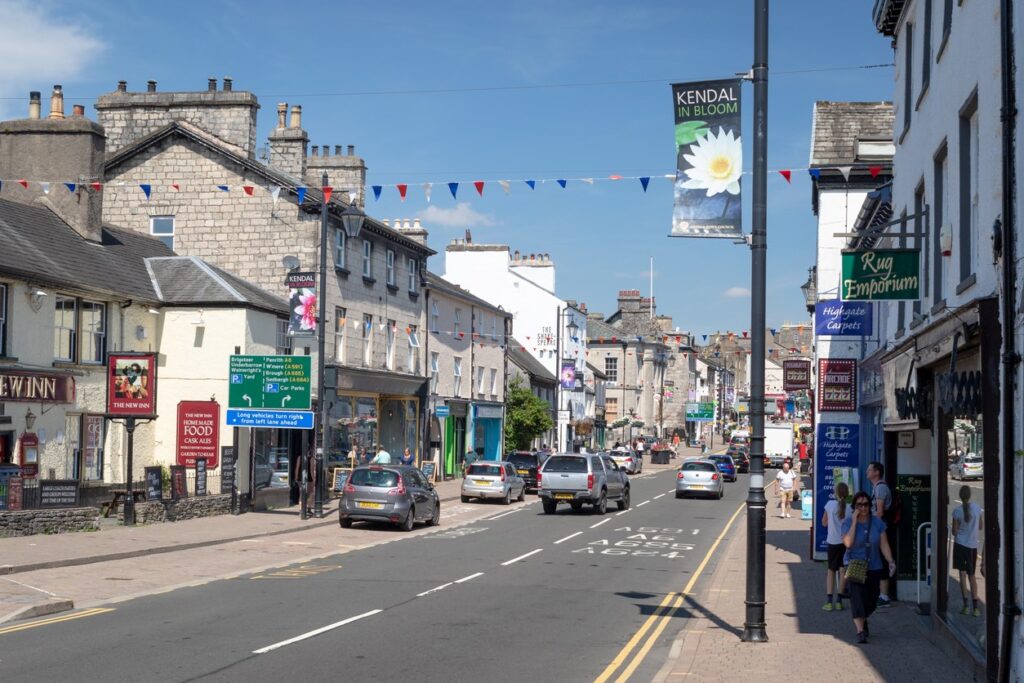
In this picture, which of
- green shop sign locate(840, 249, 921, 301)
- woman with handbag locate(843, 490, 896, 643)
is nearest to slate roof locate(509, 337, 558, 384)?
green shop sign locate(840, 249, 921, 301)

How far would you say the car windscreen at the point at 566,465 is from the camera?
1329 inches

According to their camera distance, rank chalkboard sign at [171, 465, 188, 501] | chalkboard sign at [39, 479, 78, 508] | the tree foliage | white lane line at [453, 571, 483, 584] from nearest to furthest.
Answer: white lane line at [453, 571, 483, 584] → chalkboard sign at [39, 479, 78, 508] → chalkboard sign at [171, 465, 188, 501] → the tree foliage

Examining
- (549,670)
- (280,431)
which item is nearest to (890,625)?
(549,670)

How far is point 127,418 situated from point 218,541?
14.9 ft

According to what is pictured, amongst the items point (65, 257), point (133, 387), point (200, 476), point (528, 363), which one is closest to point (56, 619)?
point (133, 387)

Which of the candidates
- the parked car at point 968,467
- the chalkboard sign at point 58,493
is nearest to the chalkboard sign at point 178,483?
the chalkboard sign at point 58,493

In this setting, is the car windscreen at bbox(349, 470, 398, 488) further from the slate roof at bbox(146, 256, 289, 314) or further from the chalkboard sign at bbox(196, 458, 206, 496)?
the slate roof at bbox(146, 256, 289, 314)

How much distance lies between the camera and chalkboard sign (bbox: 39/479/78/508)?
22.7 meters

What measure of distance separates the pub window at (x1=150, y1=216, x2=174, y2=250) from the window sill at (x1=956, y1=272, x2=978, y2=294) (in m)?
32.9

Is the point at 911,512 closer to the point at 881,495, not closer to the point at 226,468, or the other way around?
the point at 881,495

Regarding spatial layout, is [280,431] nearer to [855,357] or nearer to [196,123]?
[196,123]

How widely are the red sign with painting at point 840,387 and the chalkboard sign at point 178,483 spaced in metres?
15.1

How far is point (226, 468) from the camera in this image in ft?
99.6

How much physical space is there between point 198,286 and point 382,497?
10.3m
